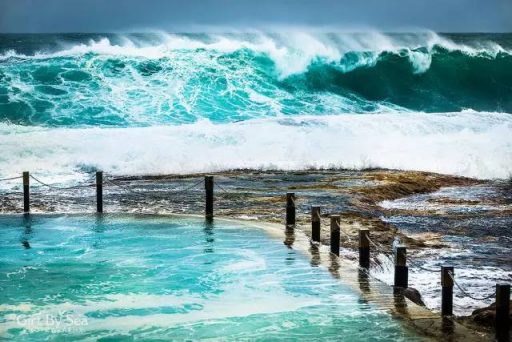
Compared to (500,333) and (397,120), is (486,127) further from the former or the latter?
(500,333)

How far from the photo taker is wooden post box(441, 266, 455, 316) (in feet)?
32.6

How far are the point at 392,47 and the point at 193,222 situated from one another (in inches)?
1354

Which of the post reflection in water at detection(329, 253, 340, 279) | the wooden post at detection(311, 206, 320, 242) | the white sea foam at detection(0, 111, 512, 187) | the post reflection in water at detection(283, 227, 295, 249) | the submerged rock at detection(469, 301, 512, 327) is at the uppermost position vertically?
the white sea foam at detection(0, 111, 512, 187)

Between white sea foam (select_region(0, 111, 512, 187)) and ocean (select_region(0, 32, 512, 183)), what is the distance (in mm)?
68

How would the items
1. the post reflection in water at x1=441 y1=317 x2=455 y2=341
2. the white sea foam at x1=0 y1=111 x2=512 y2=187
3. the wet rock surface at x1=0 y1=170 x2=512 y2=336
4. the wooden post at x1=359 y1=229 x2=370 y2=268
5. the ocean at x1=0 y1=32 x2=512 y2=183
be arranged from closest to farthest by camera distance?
the post reflection in water at x1=441 y1=317 x2=455 y2=341 → the wooden post at x1=359 y1=229 x2=370 y2=268 → the wet rock surface at x1=0 y1=170 x2=512 y2=336 → the white sea foam at x1=0 y1=111 x2=512 y2=187 → the ocean at x1=0 y1=32 x2=512 y2=183

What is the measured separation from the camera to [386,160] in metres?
27.3

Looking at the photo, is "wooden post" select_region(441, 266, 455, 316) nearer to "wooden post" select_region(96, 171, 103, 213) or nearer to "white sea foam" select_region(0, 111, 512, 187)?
"wooden post" select_region(96, 171, 103, 213)

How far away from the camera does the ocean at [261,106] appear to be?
27.2 m

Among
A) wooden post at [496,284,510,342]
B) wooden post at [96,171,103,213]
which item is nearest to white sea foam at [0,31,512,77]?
wooden post at [96,171,103,213]

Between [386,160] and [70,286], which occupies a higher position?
[386,160]

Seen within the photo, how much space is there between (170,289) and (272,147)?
17374mm

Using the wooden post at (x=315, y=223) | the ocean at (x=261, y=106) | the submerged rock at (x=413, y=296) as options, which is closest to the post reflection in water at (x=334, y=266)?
the wooden post at (x=315, y=223)

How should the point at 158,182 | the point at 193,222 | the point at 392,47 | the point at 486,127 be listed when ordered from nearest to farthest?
1. the point at 193,222
2. the point at 158,182
3. the point at 486,127
4. the point at 392,47

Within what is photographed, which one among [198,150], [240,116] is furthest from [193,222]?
[240,116]
